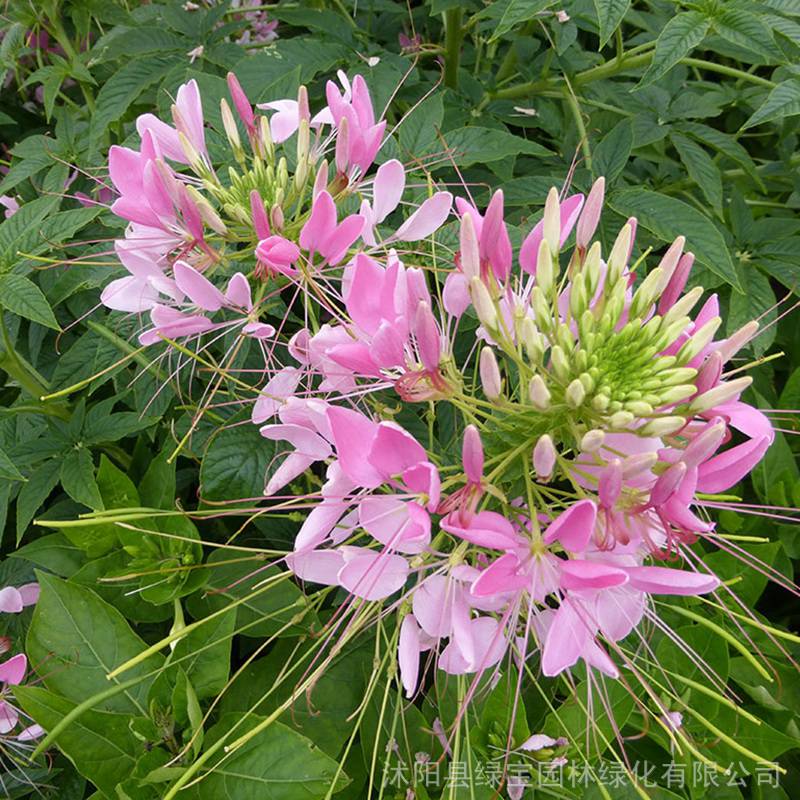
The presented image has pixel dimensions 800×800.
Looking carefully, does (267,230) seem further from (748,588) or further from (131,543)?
(748,588)

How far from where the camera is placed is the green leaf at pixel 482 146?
1273 millimetres

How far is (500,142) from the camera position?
1299 mm

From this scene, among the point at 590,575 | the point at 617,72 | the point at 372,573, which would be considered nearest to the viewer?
the point at 590,575

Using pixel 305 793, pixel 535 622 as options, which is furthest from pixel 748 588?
pixel 305 793

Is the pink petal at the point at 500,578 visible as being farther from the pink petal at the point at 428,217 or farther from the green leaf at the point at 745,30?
the green leaf at the point at 745,30

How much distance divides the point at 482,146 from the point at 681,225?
379 mm

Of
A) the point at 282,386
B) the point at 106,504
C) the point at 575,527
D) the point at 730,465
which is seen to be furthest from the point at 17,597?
the point at 730,465

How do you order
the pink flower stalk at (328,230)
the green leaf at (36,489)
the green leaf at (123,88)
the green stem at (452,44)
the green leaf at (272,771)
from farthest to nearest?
the green stem at (452,44)
the green leaf at (123,88)
the green leaf at (36,489)
the green leaf at (272,771)
the pink flower stalk at (328,230)

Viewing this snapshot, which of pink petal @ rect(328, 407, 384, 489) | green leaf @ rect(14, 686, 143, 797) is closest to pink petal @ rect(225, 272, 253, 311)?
pink petal @ rect(328, 407, 384, 489)

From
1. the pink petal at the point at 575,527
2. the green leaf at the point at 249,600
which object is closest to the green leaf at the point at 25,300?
the green leaf at the point at 249,600

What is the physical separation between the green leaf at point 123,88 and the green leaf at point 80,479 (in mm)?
615

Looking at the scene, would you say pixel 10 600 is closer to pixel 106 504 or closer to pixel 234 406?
pixel 106 504

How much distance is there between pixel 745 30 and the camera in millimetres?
1125

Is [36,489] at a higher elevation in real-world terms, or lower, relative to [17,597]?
higher
